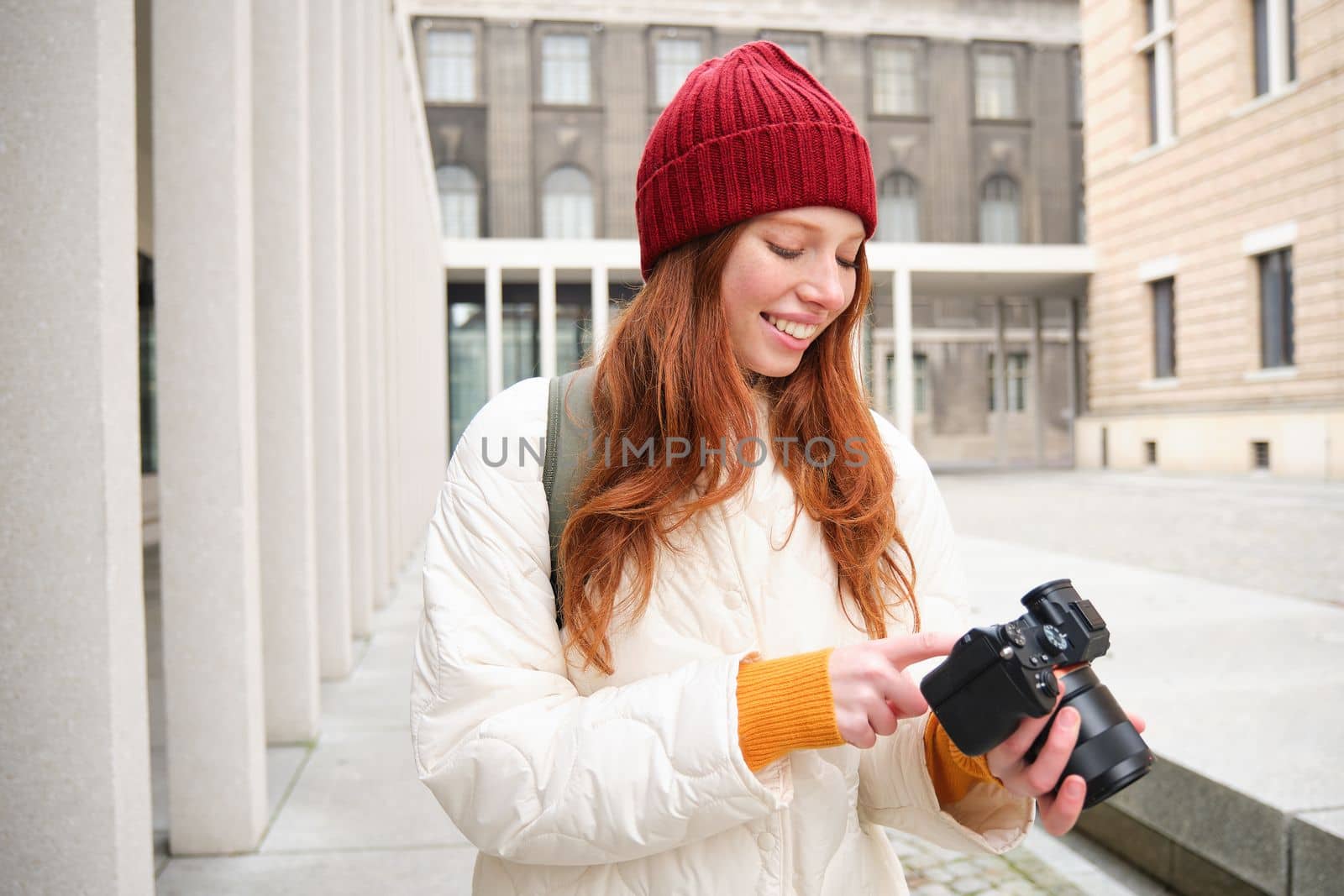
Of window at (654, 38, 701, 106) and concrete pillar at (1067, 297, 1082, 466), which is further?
window at (654, 38, 701, 106)

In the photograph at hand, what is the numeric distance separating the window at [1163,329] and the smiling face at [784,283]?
22.5 m

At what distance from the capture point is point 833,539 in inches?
54.4

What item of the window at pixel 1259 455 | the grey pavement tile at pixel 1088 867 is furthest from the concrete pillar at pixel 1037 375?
the grey pavement tile at pixel 1088 867

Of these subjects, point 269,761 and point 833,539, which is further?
point 269,761

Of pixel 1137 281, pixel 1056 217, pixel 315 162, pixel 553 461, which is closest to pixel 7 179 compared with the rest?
pixel 553 461

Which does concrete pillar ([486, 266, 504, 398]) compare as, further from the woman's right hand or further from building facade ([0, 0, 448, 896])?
the woman's right hand

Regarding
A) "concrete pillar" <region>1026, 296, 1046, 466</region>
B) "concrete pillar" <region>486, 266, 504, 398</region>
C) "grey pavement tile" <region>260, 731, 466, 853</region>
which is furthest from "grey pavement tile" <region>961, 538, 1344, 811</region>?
"concrete pillar" <region>1026, 296, 1046, 466</region>

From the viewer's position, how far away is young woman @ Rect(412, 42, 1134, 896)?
1143 mm

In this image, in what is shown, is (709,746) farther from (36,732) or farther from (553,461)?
(36,732)

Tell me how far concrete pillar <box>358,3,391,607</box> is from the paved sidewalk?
10.6 ft

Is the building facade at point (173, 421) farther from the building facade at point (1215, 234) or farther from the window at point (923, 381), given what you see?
the window at point (923, 381)

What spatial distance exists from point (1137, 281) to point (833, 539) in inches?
907

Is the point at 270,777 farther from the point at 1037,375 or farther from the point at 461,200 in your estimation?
the point at 461,200

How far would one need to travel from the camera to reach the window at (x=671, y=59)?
3200 cm
